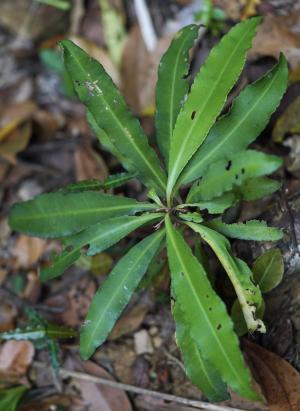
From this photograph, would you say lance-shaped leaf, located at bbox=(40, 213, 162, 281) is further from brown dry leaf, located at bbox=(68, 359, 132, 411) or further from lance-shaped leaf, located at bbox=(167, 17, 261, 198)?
brown dry leaf, located at bbox=(68, 359, 132, 411)

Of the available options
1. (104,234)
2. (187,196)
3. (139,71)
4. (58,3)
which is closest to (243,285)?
(187,196)

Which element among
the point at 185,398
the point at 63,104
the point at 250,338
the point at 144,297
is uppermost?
the point at 63,104

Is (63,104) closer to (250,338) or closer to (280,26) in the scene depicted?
(280,26)

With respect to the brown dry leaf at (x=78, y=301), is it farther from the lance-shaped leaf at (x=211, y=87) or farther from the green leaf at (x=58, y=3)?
the green leaf at (x=58, y=3)

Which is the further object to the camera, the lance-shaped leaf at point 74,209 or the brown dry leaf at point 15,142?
the brown dry leaf at point 15,142

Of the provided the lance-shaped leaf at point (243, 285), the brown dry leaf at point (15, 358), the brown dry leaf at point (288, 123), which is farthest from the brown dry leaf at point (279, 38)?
the brown dry leaf at point (15, 358)

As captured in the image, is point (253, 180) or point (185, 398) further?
point (185, 398)

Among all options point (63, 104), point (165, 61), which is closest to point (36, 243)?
point (63, 104)
